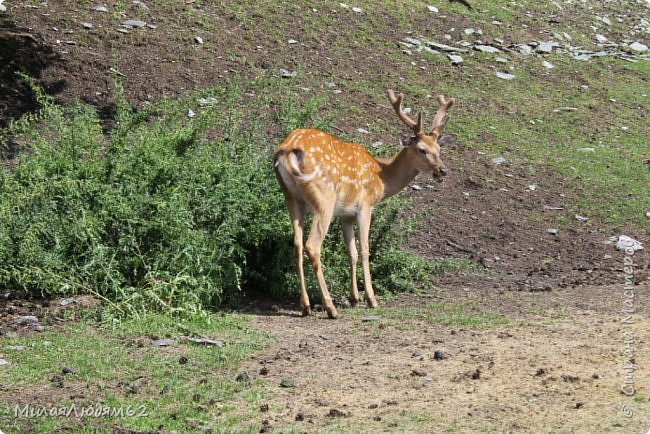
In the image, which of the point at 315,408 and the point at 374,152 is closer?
the point at 315,408

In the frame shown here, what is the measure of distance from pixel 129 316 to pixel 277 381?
167cm

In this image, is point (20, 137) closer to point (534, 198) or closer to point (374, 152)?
point (374, 152)

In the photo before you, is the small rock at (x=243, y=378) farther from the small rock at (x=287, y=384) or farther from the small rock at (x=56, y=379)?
the small rock at (x=56, y=379)

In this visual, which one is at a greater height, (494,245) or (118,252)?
(118,252)

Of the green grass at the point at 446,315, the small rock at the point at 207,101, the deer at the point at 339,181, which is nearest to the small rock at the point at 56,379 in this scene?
the deer at the point at 339,181

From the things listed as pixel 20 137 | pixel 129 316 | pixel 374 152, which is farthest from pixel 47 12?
pixel 129 316

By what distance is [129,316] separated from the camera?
7742 millimetres

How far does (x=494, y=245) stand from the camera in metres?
11.3

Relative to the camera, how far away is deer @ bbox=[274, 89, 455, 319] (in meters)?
8.70

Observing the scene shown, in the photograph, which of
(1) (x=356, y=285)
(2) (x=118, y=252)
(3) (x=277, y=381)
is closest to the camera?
(3) (x=277, y=381)

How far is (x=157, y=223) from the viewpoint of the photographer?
823 centimetres

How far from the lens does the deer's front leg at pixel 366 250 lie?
9211mm

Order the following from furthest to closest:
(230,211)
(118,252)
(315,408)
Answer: (230,211)
(118,252)
(315,408)

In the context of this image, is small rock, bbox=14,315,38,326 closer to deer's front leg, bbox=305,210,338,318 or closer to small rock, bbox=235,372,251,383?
small rock, bbox=235,372,251,383
